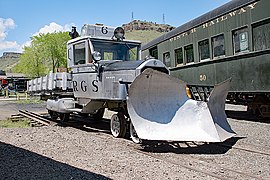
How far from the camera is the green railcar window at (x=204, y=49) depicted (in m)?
10.9

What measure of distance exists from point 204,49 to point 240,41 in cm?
176

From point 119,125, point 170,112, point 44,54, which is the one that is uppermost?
point 44,54

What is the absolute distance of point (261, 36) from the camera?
28.4 feet

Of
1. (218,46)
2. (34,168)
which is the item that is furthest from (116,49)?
(34,168)

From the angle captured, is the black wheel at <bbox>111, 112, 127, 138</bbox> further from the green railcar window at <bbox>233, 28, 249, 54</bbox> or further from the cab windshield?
the green railcar window at <bbox>233, 28, 249, 54</bbox>

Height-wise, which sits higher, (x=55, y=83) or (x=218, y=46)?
(x=218, y=46)

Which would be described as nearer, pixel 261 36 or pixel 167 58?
pixel 261 36

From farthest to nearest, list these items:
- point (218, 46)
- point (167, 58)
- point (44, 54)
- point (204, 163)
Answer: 1. point (44, 54)
2. point (167, 58)
3. point (218, 46)
4. point (204, 163)

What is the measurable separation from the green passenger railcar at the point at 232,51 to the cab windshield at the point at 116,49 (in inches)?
81.9

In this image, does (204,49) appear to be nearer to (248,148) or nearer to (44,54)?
(248,148)

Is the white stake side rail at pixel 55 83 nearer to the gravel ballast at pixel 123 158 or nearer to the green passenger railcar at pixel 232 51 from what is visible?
the gravel ballast at pixel 123 158

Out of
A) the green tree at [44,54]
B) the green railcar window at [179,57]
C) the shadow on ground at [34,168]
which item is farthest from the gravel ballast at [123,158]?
the green tree at [44,54]

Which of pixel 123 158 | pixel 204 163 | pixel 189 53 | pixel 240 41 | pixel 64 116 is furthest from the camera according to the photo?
pixel 189 53

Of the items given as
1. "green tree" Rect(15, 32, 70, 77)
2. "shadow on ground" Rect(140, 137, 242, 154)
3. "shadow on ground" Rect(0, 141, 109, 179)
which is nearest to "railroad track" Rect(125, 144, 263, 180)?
"shadow on ground" Rect(140, 137, 242, 154)
